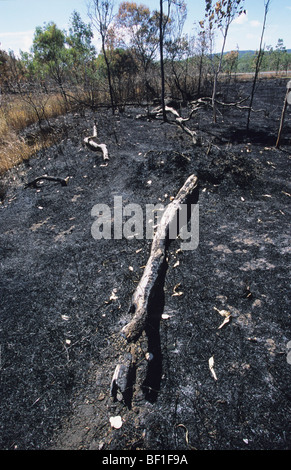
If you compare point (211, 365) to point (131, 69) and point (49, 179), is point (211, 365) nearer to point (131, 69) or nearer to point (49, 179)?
point (49, 179)

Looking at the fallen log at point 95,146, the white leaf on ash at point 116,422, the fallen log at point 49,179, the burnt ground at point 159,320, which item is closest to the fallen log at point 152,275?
the burnt ground at point 159,320

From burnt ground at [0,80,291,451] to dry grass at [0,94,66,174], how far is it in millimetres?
2162

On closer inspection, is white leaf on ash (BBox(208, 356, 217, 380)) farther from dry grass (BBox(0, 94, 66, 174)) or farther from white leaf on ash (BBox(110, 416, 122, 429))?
dry grass (BBox(0, 94, 66, 174))

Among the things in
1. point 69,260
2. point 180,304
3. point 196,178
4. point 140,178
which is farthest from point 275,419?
point 140,178

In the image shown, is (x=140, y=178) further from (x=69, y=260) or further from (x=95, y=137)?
(x=95, y=137)

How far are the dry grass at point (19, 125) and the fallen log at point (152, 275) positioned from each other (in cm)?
559

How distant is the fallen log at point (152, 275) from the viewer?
251cm

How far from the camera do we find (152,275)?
3041 millimetres

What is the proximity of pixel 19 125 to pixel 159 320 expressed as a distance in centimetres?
1027

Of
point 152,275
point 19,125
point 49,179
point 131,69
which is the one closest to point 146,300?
point 152,275

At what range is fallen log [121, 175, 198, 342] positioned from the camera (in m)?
2.51

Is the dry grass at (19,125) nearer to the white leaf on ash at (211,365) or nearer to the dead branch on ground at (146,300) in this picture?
the dead branch on ground at (146,300)

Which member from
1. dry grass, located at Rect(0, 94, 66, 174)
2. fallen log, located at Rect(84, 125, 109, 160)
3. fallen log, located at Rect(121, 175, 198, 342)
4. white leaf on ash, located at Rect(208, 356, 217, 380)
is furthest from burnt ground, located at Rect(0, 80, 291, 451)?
dry grass, located at Rect(0, 94, 66, 174)

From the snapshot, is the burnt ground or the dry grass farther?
the dry grass
